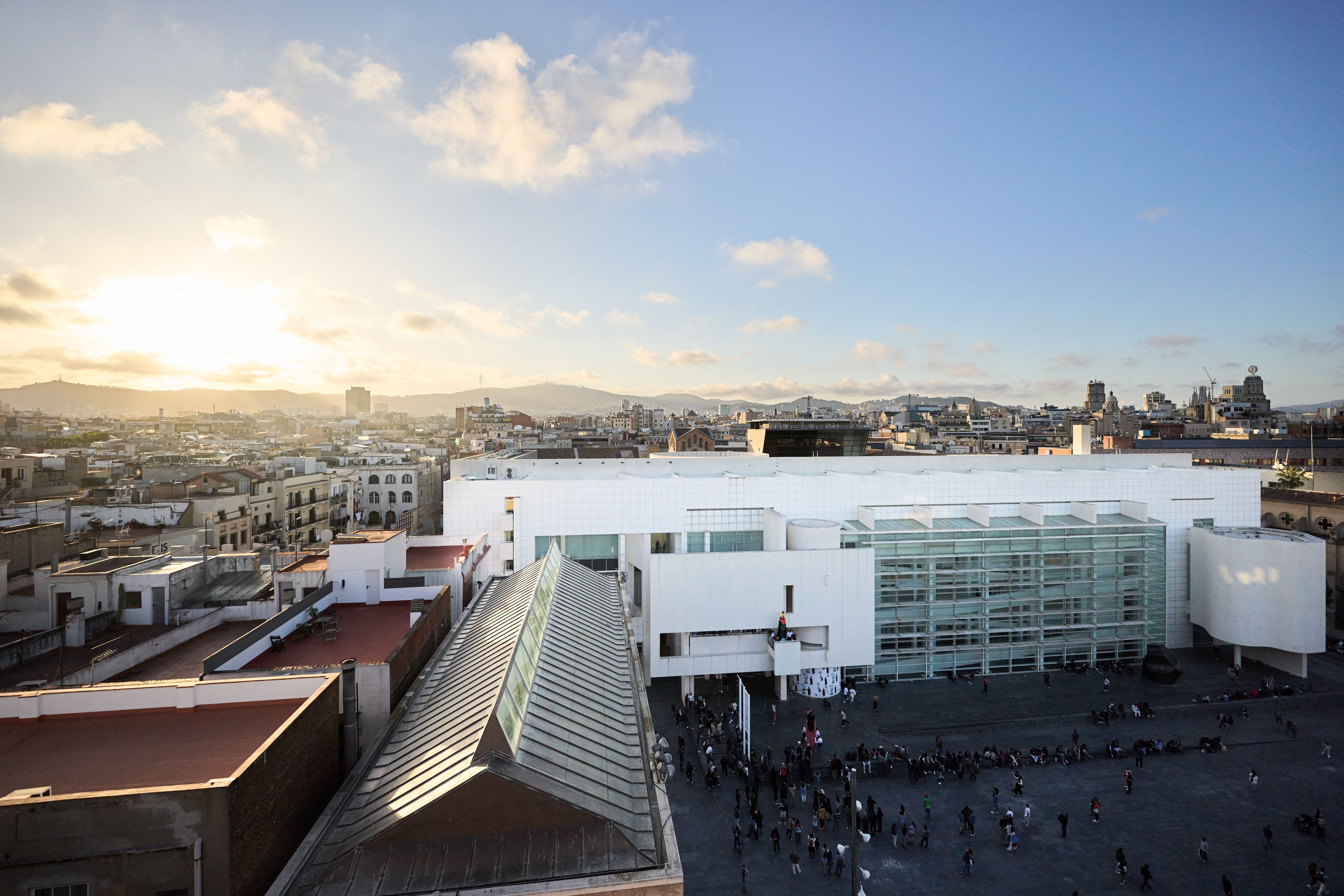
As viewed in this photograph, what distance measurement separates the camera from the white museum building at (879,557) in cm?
3666

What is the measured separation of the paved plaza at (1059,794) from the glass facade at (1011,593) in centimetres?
213

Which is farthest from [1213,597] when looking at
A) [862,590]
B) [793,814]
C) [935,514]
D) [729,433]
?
[729,433]

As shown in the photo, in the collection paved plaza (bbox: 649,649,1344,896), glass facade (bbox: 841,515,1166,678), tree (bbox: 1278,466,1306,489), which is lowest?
paved plaza (bbox: 649,649,1344,896)

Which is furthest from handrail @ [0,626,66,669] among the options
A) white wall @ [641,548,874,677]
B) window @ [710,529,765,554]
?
window @ [710,529,765,554]

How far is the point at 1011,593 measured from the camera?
4159 centimetres

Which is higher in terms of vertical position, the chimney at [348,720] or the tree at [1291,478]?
the tree at [1291,478]

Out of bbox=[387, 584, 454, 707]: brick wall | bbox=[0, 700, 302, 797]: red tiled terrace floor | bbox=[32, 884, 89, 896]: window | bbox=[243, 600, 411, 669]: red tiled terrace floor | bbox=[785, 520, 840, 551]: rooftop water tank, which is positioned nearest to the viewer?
bbox=[32, 884, 89, 896]: window

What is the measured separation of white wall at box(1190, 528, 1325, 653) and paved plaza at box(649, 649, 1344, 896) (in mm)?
2797

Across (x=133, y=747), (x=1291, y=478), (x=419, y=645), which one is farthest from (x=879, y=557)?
(x=1291, y=478)

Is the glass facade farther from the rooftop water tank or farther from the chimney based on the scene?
the chimney

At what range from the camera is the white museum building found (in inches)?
1443

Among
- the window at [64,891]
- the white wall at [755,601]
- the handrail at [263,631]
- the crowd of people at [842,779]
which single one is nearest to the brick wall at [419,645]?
the handrail at [263,631]

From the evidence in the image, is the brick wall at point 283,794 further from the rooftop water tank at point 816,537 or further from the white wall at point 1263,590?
the white wall at point 1263,590

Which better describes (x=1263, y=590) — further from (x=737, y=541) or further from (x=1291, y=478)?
(x=1291, y=478)
